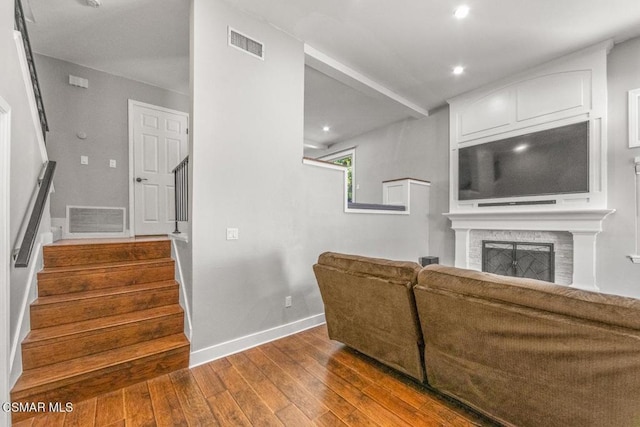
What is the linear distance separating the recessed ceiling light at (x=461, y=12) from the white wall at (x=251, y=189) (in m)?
1.61

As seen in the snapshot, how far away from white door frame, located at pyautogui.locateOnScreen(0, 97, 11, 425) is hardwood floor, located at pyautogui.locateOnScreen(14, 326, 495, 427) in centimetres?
31

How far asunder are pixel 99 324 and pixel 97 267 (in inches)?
21.2

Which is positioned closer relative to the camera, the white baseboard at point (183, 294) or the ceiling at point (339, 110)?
the white baseboard at point (183, 294)

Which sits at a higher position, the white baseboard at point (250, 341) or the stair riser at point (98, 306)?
the stair riser at point (98, 306)

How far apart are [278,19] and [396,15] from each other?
1.19 meters

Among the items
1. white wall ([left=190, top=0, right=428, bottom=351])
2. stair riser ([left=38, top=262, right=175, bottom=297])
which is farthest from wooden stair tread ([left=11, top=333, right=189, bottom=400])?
stair riser ([left=38, top=262, right=175, bottom=297])

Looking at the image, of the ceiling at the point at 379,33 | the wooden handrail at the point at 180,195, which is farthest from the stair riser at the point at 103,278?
the ceiling at the point at 379,33

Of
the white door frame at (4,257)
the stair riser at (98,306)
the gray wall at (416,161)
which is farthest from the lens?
the gray wall at (416,161)

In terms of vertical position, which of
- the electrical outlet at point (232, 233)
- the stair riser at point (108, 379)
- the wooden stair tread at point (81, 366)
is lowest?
the stair riser at point (108, 379)

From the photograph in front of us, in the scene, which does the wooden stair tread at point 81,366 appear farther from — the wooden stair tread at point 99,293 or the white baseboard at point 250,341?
the wooden stair tread at point 99,293

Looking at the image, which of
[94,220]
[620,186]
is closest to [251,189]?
[94,220]

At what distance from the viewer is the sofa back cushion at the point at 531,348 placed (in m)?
1.11

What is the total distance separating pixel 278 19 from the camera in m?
2.75

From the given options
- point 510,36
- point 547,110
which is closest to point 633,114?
point 547,110
